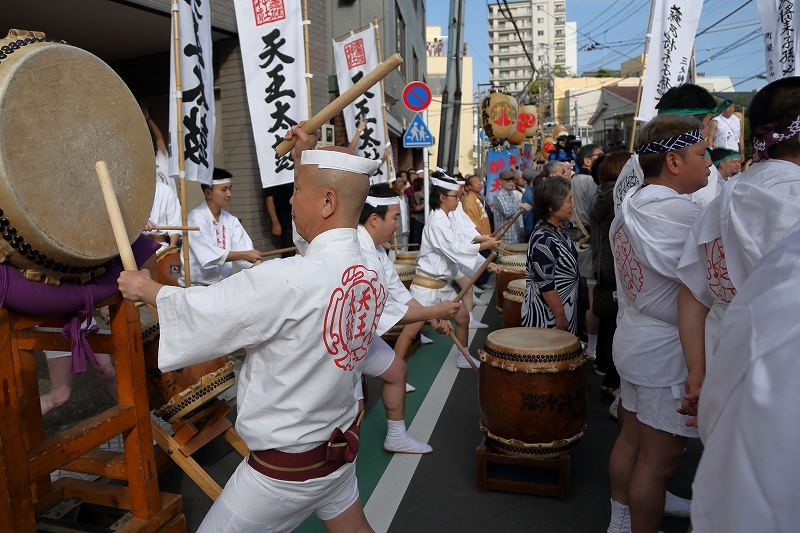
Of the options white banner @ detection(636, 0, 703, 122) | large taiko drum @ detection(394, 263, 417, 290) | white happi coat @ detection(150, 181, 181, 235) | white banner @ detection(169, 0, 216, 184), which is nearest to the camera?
white banner @ detection(169, 0, 216, 184)

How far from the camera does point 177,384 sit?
9.55 feet

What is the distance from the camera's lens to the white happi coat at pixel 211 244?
4.75 metres

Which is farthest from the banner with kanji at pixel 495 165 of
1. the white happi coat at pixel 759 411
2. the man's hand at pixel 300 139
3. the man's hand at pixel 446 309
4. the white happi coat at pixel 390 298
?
the white happi coat at pixel 759 411

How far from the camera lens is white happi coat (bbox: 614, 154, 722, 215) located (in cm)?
337

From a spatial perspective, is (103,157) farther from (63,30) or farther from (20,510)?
(63,30)

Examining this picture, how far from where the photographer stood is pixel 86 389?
4.71 meters

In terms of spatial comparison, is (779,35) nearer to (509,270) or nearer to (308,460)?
(509,270)

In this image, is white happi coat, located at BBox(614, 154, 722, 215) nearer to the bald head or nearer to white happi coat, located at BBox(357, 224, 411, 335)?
white happi coat, located at BBox(357, 224, 411, 335)

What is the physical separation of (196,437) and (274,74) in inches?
152

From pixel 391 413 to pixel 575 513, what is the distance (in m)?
1.26

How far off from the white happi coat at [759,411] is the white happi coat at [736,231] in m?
0.96

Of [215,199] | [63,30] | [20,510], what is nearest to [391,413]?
[20,510]

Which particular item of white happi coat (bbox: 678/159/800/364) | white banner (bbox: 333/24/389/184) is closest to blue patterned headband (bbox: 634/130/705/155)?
white happi coat (bbox: 678/159/800/364)

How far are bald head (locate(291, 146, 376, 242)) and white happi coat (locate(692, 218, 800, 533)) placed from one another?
1254 millimetres
